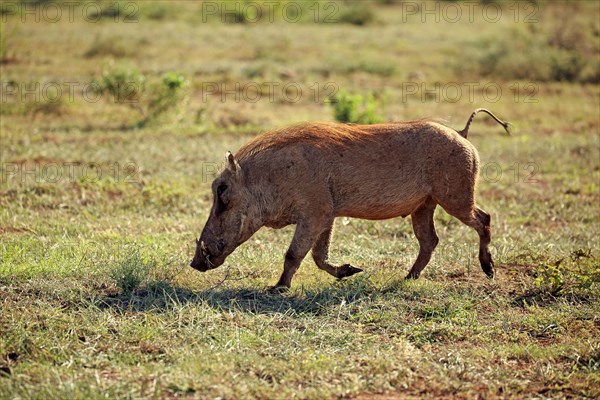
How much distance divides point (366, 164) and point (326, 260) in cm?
77

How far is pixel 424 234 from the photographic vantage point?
273 inches

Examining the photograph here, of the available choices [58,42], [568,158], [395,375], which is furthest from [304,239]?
[58,42]

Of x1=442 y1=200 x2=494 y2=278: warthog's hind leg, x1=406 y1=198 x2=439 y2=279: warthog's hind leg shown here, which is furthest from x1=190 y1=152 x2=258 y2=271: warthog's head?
x1=442 y1=200 x2=494 y2=278: warthog's hind leg

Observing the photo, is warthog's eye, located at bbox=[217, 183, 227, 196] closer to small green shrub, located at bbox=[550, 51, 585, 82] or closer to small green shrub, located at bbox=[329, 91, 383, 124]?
small green shrub, located at bbox=[329, 91, 383, 124]

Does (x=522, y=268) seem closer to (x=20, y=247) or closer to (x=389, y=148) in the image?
(x=389, y=148)

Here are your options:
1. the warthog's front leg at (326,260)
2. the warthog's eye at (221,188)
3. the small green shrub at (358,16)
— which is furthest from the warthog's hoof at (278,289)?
the small green shrub at (358,16)

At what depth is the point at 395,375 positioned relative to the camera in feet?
16.0

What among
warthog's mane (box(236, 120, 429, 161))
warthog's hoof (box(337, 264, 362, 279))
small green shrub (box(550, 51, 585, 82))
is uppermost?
warthog's mane (box(236, 120, 429, 161))

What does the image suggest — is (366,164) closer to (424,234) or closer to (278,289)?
(424,234)

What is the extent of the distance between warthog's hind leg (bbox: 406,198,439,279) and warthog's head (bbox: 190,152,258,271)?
135 cm

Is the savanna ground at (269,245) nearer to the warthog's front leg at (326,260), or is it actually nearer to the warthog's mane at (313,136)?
the warthog's front leg at (326,260)

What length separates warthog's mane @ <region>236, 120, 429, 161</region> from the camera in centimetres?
652

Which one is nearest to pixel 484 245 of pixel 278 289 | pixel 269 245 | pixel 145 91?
pixel 278 289

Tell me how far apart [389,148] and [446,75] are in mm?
11730
